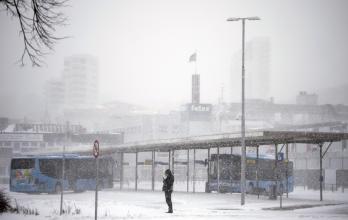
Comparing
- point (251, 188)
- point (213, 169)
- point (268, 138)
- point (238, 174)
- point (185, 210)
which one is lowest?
point (251, 188)

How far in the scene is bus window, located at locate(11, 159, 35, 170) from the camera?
3634 cm

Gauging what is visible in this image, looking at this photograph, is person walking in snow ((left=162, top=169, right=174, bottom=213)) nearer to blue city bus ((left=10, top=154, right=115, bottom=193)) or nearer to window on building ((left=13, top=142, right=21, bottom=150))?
blue city bus ((left=10, top=154, right=115, bottom=193))

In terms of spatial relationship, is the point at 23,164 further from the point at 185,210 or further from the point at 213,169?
the point at 185,210

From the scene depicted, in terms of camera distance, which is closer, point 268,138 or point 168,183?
point 168,183

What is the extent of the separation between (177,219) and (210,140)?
64.1 ft

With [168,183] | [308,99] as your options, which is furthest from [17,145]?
[308,99]

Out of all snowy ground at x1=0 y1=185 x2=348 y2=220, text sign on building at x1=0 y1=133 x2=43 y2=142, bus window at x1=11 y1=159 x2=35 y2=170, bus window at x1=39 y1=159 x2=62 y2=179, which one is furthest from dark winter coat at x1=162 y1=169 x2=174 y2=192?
text sign on building at x1=0 y1=133 x2=43 y2=142

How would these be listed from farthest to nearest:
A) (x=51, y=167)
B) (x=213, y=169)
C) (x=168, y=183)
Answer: (x=213, y=169), (x=51, y=167), (x=168, y=183)

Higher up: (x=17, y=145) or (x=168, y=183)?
(x=17, y=145)

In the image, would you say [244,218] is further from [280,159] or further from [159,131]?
[159,131]

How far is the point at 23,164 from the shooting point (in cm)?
3656

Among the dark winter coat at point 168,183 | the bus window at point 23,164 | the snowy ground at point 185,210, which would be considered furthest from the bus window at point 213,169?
the dark winter coat at point 168,183

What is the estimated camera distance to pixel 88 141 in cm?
10512

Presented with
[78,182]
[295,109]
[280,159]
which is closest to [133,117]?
[295,109]
